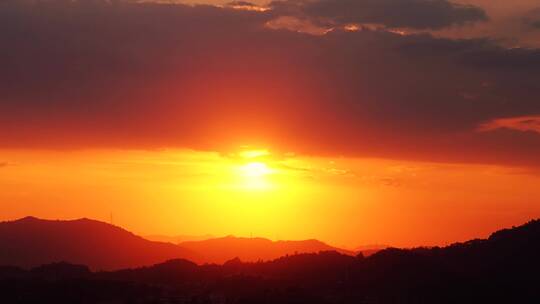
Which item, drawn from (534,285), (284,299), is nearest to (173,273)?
(284,299)

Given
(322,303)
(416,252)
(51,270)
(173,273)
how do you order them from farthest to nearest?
(51,270) → (173,273) → (416,252) → (322,303)

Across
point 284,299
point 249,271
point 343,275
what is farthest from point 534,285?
point 249,271

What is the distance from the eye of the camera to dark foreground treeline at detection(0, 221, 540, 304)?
89500 mm

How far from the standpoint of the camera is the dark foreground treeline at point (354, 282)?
3524 inches

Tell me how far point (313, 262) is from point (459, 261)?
21.0 meters

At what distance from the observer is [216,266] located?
4818 inches

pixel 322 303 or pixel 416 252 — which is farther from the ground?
pixel 416 252

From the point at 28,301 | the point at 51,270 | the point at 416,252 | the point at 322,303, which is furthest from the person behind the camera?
the point at 51,270

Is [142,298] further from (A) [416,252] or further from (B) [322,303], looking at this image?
(A) [416,252]

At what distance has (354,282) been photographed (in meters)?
97.3

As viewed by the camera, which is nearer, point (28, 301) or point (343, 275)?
point (28, 301)

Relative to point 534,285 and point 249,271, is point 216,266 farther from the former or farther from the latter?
point 534,285

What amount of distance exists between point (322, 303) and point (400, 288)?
45.2 ft

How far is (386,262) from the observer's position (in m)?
102
